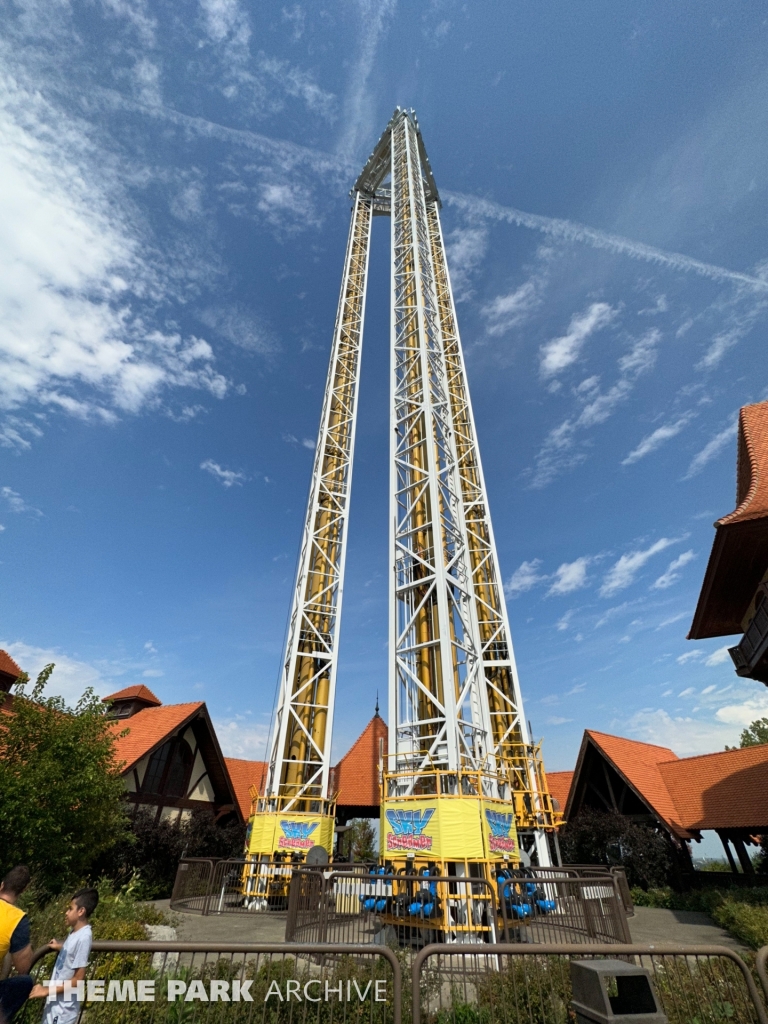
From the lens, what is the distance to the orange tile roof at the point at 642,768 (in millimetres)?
19956

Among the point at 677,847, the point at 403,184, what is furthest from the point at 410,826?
the point at 403,184

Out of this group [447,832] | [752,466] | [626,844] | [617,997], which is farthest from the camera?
[626,844]

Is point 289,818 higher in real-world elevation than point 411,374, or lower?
lower

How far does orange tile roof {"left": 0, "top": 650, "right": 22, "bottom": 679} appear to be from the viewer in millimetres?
21641

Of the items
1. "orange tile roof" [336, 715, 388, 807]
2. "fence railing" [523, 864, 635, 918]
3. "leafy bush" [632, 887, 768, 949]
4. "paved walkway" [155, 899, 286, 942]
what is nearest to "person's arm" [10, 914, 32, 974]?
"paved walkway" [155, 899, 286, 942]

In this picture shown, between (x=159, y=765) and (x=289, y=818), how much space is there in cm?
762

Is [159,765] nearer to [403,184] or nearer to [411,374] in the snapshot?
[411,374]

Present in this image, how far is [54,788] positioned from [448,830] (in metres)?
9.33

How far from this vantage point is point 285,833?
57.0ft

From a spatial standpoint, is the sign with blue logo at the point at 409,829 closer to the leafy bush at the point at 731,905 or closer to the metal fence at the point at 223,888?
the metal fence at the point at 223,888

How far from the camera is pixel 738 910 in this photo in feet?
38.6

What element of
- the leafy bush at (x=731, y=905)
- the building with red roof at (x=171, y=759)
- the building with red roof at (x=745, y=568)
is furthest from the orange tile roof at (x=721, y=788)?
the building with red roof at (x=171, y=759)

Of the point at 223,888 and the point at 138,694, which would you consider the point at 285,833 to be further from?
the point at 138,694

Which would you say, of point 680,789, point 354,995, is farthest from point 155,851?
point 680,789
